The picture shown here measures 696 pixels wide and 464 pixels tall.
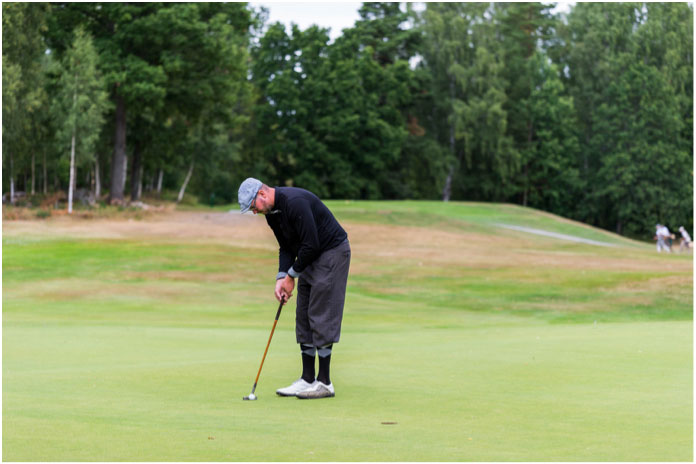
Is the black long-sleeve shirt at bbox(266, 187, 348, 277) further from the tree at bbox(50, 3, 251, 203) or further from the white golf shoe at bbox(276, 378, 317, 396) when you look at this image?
the tree at bbox(50, 3, 251, 203)

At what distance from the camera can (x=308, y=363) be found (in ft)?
27.1

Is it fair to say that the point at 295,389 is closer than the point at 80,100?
Yes

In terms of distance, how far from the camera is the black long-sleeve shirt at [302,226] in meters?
7.98

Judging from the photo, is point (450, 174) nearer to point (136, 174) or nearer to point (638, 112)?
point (638, 112)

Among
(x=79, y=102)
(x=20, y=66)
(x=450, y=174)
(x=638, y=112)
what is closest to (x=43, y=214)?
(x=79, y=102)

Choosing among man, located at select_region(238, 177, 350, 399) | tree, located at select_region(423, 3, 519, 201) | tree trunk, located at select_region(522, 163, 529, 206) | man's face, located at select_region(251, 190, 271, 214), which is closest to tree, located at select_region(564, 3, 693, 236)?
tree trunk, located at select_region(522, 163, 529, 206)

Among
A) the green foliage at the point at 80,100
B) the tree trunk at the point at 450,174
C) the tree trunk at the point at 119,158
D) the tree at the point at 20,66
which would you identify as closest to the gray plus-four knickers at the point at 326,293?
the tree at the point at 20,66

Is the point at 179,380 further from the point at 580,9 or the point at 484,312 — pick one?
the point at 580,9

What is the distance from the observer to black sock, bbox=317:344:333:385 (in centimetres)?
809

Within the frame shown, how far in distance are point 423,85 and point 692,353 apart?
72.0 meters

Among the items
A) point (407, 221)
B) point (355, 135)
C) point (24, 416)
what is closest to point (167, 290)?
point (24, 416)

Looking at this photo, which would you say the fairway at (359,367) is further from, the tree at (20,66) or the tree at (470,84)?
the tree at (470,84)

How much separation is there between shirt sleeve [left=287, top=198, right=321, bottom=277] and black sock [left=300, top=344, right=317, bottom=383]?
0.85 meters

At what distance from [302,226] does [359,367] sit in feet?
8.39
